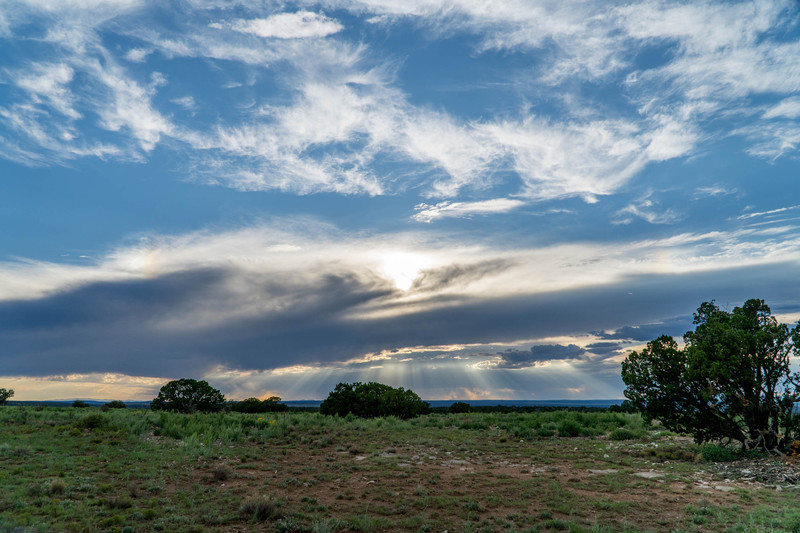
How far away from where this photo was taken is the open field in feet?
34.1

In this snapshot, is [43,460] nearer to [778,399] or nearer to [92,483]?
[92,483]

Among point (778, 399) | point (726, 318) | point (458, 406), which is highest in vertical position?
point (726, 318)

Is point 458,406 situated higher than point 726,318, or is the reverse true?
point 726,318

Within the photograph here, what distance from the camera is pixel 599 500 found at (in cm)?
1220

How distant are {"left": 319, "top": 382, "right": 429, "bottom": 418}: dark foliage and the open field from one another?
52.2 feet

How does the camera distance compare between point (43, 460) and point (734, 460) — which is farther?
point (734, 460)

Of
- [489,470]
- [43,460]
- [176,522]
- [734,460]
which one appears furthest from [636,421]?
[43,460]

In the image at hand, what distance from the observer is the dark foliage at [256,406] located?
45.8 m

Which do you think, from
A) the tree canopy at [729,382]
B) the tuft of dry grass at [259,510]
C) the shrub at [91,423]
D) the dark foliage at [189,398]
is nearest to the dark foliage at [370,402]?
the dark foliage at [189,398]

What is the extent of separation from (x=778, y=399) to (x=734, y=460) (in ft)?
10.4

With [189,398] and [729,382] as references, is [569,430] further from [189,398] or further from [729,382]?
[189,398]

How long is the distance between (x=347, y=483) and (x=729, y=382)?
1624cm

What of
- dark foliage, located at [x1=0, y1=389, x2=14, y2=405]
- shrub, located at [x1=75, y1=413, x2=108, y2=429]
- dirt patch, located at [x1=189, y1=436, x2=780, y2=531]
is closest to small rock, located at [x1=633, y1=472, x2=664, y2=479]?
dirt patch, located at [x1=189, y1=436, x2=780, y2=531]

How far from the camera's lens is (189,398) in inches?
1822
